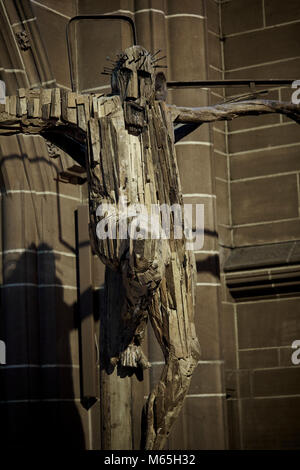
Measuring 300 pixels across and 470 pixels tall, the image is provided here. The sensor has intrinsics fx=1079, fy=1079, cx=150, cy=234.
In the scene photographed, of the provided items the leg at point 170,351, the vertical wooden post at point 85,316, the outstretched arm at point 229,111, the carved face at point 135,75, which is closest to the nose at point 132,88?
the carved face at point 135,75

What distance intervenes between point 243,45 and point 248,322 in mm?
1999

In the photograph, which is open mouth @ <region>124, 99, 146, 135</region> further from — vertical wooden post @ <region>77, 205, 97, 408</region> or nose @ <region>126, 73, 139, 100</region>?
vertical wooden post @ <region>77, 205, 97, 408</region>

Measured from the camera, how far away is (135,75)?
206 inches

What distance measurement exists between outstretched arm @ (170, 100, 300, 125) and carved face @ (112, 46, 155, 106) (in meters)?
0.34

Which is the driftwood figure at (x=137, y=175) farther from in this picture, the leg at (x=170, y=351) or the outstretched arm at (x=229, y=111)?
the outstretched arm at (x=229, y=111)

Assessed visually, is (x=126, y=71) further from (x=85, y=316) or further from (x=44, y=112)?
(x=85, y=316)

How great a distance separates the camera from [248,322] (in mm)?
7438

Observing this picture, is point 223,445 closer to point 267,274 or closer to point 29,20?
point 267,274

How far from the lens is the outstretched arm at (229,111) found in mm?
5668

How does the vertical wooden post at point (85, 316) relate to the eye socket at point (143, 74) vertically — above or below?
below

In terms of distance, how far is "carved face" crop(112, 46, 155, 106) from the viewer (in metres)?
5.22

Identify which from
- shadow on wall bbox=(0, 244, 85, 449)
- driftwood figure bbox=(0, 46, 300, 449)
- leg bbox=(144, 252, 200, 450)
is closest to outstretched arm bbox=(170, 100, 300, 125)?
driftwood figure bbox=(0, 46, 300, 449)

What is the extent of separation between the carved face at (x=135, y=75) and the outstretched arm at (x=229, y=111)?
345 mm
